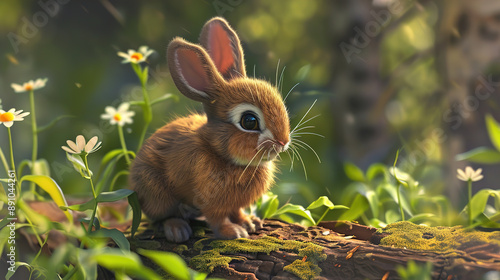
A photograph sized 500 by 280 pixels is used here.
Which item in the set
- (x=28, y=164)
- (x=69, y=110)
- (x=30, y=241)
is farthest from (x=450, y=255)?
(x=69, y=110)

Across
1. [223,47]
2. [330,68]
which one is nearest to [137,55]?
[223,47]

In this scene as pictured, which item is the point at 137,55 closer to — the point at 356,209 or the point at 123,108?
the point at 123,108

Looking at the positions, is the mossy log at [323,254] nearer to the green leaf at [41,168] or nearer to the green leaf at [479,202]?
the green leaf at [479,202]

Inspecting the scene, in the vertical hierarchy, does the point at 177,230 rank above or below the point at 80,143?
below

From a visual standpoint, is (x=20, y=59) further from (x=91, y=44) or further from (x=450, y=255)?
(x=450, y=255)

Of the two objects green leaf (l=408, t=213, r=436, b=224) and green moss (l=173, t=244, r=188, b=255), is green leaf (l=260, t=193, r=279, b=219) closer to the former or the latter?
green moss (l=173, t=244, r=188, b=255)

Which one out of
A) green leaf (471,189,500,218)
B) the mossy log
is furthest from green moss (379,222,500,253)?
green leaf (471,189,500,218)
